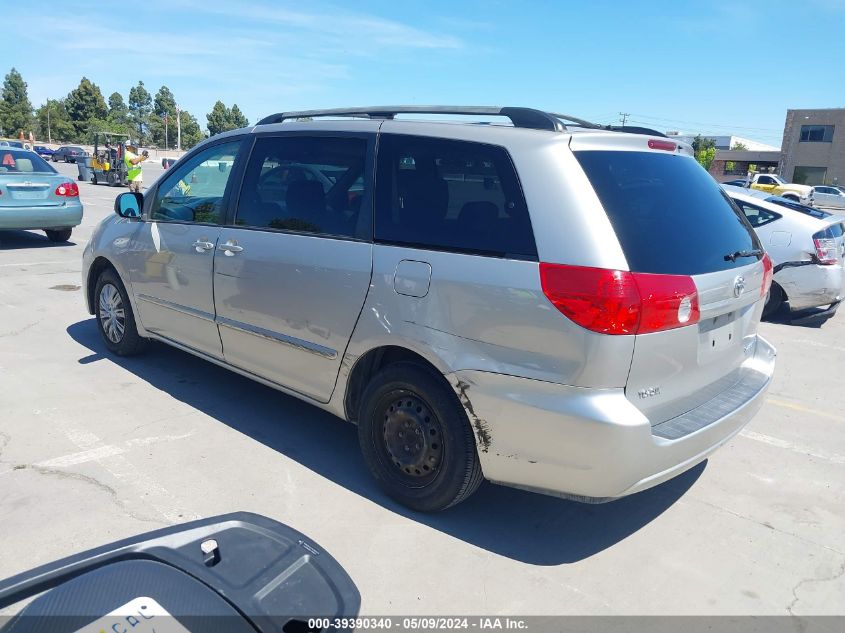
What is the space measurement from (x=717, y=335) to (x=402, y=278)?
4.97ft

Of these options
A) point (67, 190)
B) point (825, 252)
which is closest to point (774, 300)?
point (825, 252)

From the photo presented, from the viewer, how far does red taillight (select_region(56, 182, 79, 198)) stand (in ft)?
36.0

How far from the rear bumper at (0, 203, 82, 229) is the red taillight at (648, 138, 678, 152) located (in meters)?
10.4

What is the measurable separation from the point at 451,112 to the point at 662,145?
110 centimetres

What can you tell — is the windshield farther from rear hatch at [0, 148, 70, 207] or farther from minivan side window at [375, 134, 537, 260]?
minivan side window at [375, 134, 537, 260]

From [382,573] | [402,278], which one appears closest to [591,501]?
[382,573]

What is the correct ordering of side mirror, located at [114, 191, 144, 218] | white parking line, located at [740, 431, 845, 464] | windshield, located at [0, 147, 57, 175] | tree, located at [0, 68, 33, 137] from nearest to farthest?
white parking line, located at [740, 431, 845, 464] → side mirror, located at [114, 191, 144, 218] → windshield, located at [0, 147, 57, 175] → tree, located at [0, 68, 33, 137]

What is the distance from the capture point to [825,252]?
7.61 meters

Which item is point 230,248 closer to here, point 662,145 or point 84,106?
point 662,145

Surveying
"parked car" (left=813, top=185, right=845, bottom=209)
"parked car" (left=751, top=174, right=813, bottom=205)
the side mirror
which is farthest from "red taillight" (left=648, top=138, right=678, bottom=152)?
"parked car" (left=813, top=185, right=845, bottom=209)

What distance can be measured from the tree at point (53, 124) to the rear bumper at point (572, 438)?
88161 mm

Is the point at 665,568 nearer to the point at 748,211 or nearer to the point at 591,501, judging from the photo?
the point at 591,501

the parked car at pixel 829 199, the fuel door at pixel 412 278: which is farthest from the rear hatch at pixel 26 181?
the parked car at pixel 829 199

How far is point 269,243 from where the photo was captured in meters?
3.93
